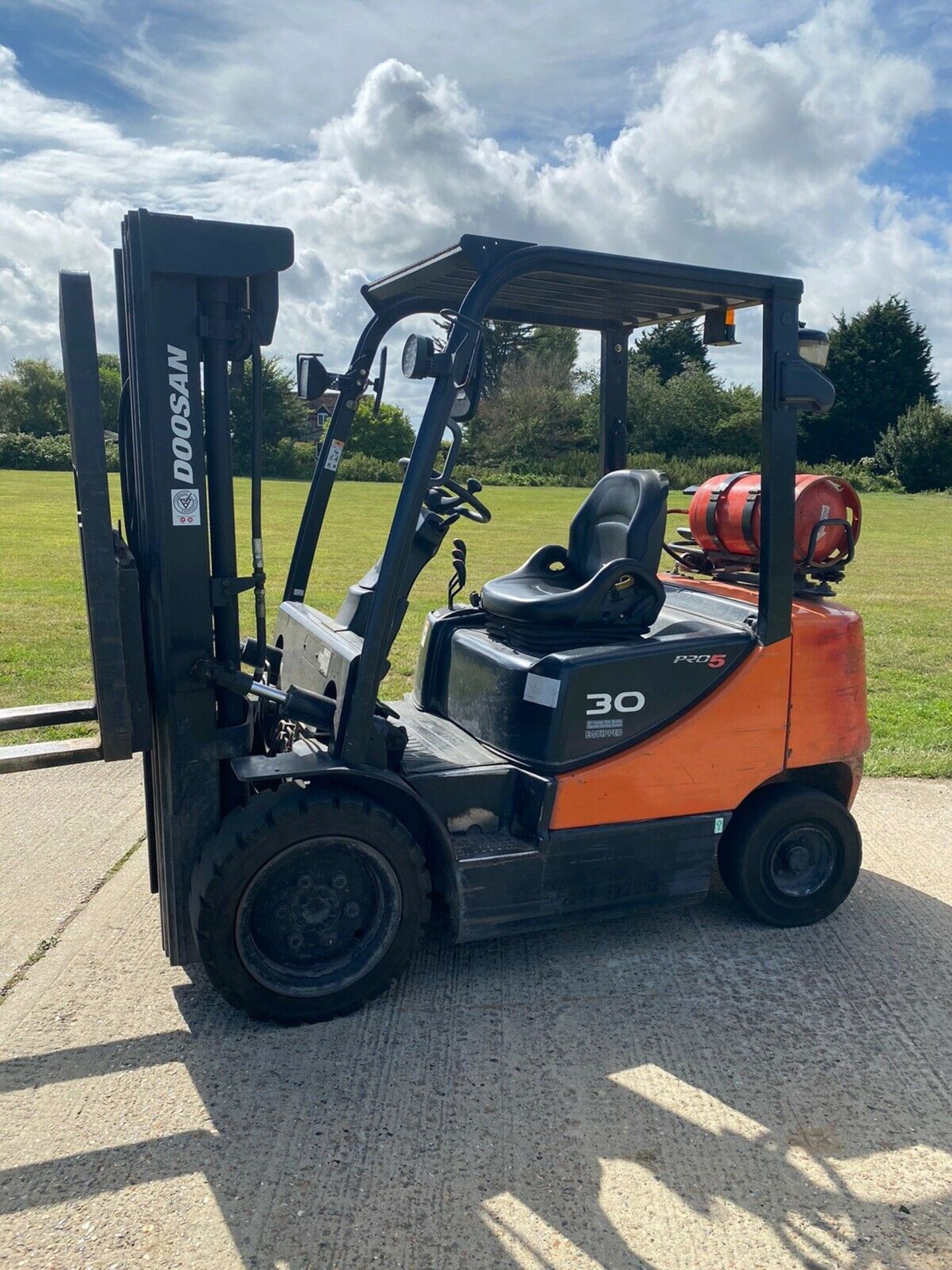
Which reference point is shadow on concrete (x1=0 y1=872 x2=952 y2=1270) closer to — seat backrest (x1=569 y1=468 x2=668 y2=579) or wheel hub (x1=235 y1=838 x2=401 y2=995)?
wheel hub (x1=235 y1=838 x2=401 y2=995)

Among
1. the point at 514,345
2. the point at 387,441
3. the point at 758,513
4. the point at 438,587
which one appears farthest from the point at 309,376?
the point at 387,441

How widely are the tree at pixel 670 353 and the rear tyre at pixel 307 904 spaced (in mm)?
33581

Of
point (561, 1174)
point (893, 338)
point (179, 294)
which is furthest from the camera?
point (893, 338)

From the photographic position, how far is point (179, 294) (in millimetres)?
3449

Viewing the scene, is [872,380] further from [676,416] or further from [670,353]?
[676,416]

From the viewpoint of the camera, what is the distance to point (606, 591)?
414cm

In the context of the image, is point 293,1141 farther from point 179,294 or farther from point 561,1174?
point 179,294

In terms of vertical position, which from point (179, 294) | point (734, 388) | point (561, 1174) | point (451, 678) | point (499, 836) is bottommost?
point (561, 1174)

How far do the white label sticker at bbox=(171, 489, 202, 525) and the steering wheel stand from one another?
3.74ft

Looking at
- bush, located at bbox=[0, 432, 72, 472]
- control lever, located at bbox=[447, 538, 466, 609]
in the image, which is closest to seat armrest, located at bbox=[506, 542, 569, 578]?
control lever, located at bbox=[447, 538, 466, 609]

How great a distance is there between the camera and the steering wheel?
4457 millimetres

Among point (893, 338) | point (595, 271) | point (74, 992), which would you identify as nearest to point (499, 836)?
point (74, 992)

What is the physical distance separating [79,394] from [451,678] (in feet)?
6.72

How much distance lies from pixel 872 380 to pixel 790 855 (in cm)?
4891
